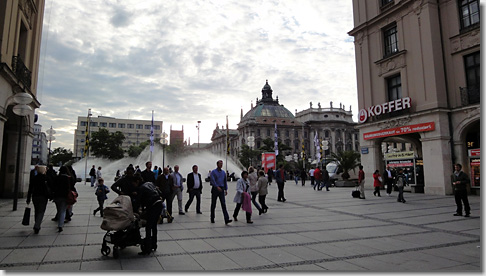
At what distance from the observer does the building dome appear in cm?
10919

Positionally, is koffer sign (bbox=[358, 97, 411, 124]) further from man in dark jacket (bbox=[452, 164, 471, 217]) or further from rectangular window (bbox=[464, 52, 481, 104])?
man in dark jacket (bbox=[452, 164, 471, 217])

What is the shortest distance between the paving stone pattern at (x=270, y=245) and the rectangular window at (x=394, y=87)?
14.1 metres

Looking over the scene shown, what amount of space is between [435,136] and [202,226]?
1677cm

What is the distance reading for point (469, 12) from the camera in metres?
19.7

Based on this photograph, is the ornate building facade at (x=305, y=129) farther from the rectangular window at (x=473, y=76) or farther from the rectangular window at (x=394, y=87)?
the rectangular window at (x=473, y=76)

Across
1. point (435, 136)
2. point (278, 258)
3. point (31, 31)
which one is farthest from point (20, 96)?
point (435, 136)

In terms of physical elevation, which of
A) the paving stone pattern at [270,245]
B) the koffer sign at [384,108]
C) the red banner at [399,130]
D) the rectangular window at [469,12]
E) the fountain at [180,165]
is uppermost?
the rectangular window at [469,12]

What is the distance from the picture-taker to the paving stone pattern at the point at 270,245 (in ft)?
18.3

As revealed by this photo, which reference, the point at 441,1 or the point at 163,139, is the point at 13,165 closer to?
the point at 163,139

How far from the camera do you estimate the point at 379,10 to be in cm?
2469

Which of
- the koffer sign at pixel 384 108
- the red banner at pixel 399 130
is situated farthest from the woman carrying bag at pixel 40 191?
the koffer sign at pixel 384 108

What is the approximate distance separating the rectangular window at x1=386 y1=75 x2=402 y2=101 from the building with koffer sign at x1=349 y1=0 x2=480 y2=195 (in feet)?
0.19

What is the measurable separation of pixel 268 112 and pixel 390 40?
9158cm

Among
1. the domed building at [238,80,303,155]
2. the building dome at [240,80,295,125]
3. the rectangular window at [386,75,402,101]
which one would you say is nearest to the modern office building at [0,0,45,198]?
the rectangular window at [386,75,402,101]
